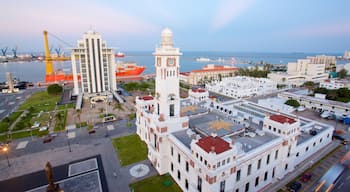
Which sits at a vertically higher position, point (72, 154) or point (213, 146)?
point (213, 146)

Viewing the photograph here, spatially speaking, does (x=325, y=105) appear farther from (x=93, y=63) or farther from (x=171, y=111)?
(x=93, y=63)

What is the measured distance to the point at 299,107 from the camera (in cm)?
6950

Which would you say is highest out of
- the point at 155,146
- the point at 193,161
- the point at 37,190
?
the point at 193,161

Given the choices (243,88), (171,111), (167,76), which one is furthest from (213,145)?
(243,88)

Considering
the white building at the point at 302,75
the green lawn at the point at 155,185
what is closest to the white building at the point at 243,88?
the white building at the point at 302,75

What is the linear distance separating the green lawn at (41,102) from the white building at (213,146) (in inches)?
2446

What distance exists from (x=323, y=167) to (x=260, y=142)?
17.7 m

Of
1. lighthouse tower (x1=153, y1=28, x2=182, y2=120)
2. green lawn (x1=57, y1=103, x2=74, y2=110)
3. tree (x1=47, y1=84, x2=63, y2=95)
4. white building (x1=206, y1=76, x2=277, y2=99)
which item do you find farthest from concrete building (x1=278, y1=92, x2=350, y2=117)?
tree (x1=47, y1=84, x2=63, y2=95)

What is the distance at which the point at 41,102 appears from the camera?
274ft

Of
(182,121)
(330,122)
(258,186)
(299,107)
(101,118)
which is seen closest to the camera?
(258,186)

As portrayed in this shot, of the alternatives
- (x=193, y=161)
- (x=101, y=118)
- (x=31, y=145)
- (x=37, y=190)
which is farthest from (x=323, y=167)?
(x=31, y=145)

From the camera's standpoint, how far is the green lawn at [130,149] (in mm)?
39219

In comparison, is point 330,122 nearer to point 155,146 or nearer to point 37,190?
point 155,146

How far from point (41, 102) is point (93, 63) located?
30.6 m
